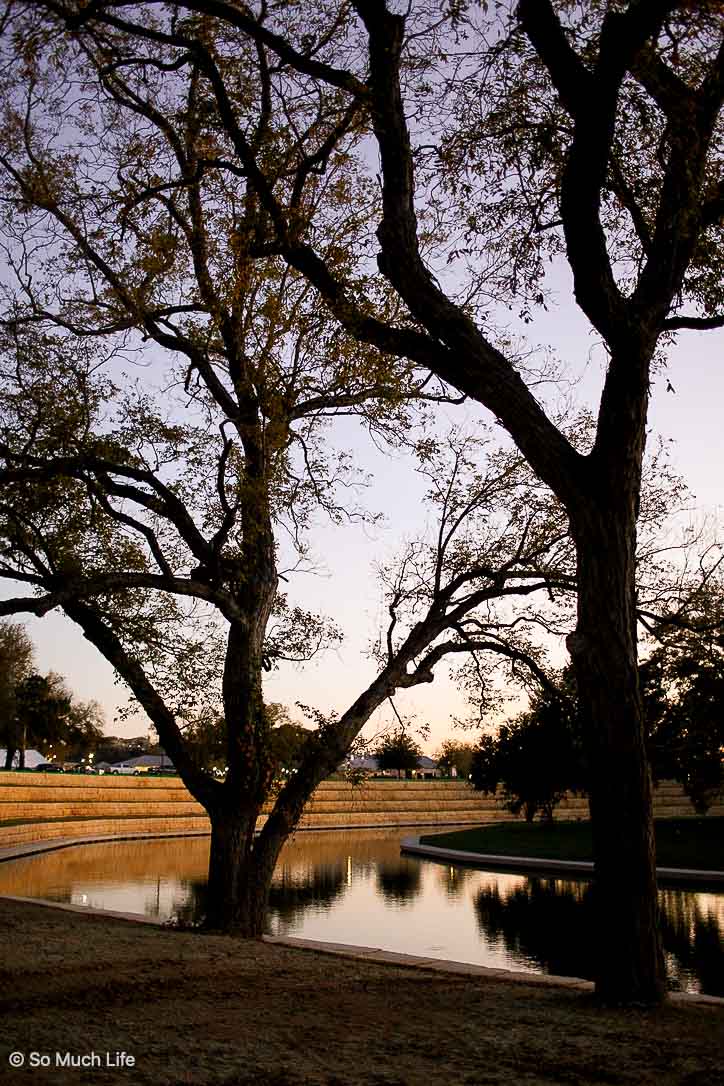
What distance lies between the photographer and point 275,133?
10258 mm

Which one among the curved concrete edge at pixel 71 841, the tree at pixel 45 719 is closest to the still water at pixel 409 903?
the curved concrete edge at pixel 71 841

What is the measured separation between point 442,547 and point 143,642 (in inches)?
150

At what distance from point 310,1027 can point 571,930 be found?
1171cm

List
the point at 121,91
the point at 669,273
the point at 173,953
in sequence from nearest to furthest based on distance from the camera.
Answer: the point at 669,273
the point at 173,953
the point at 121,91

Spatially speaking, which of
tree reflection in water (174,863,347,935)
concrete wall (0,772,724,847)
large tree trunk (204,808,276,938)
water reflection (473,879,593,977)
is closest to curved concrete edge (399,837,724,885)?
water reflection (473,879,593,977)

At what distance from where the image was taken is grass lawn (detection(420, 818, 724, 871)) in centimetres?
2548

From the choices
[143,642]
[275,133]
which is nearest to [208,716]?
[143,642]

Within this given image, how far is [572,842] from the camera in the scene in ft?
98.6

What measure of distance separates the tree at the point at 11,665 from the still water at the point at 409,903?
2036 cm

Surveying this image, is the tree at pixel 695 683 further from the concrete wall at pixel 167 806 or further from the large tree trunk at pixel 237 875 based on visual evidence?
the concrete wall at pixel 167 806

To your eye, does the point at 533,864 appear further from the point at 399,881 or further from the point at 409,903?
the point at 409,903

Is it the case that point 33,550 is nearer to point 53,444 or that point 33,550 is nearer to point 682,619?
point 53,444

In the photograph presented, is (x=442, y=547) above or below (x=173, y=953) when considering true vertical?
above

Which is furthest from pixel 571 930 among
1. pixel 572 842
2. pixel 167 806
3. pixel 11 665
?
pixel 11 665
